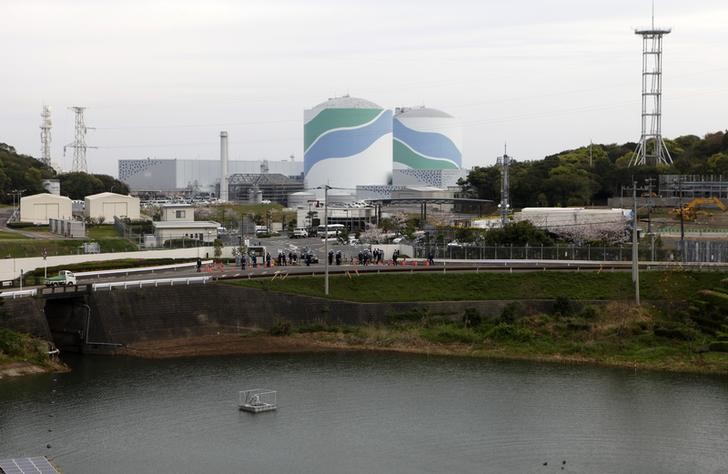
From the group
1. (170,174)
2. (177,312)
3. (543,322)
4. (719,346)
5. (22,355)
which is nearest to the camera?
(22,355)

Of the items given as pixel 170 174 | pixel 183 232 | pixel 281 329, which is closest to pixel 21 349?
pixel 281 329

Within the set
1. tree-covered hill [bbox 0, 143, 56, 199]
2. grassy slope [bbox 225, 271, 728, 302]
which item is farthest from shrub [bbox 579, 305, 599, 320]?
tree-covered hill [bbox 0, 143, 56, 199]

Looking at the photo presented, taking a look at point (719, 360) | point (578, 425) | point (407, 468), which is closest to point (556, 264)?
point (719, 360)

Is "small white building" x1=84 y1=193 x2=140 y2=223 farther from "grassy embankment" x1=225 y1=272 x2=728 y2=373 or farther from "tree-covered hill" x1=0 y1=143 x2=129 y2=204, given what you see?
"grassy embankment" x1=225 y1=272 x2=728 y2=373

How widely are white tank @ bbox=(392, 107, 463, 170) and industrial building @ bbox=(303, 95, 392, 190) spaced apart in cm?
919

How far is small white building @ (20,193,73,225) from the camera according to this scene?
→ 56.0m

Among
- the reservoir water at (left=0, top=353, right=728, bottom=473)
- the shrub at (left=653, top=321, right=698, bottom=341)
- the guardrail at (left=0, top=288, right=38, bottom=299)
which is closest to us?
the reservoir water at (left=0, top=353, right=728, bottom=473)

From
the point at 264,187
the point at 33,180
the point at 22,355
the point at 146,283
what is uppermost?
the point at 264,187

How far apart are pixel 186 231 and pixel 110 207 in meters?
10.1

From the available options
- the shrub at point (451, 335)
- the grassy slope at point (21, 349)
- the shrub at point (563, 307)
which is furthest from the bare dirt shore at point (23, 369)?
the shrub at point (563, 307)

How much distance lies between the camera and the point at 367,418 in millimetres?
25719

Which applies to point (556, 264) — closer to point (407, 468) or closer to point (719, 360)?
point (719, 360)

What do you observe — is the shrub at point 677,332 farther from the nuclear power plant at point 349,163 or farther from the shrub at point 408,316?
the nuclear power plant at point 349,163

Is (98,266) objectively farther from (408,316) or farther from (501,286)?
(501,286)
